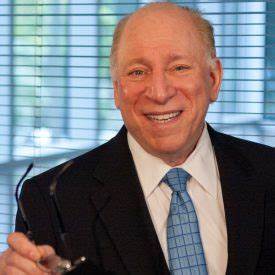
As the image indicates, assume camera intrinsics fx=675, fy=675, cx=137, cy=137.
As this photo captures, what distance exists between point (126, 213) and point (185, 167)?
195mm

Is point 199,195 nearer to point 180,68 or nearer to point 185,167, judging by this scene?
point 185,167

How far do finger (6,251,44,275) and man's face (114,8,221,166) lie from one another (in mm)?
533

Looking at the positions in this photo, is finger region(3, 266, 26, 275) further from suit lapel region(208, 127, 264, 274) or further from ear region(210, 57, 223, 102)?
ear region(210, 57, 223, 102)

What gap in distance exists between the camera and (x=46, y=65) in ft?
9.52

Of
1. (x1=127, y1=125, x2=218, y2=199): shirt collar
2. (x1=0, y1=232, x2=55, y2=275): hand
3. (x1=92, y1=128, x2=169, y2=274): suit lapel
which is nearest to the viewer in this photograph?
(x1=0, y1=232, x2=55, y2=275): hand

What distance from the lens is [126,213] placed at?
164 centimetres

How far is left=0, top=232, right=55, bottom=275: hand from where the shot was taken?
3.77 ft

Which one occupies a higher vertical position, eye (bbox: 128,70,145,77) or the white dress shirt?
eye (bbox: 128,70,145,77)

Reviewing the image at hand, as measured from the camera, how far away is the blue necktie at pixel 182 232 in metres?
1.58

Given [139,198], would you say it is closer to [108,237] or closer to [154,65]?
[108,237]

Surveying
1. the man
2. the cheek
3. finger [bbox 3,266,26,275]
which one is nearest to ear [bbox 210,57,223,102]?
the man

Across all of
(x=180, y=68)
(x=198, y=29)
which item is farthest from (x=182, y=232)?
(x=198, y=29)

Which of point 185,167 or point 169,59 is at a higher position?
point 169,59

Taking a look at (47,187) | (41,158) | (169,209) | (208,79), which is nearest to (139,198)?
(169,209)
